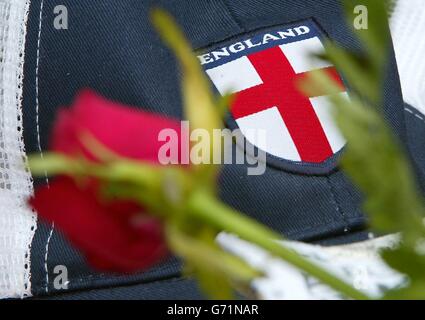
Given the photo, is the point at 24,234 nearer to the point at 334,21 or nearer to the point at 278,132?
the point at 278,132

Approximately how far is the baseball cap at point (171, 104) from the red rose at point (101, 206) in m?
Result: 0.52

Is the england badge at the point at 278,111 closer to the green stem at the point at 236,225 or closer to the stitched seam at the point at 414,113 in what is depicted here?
the stitched seam at the point at 414,113

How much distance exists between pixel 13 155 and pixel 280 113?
24 centimetres

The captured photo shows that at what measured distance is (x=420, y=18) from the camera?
3.27ft

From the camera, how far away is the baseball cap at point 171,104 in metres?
0.71

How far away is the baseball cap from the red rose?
52cm

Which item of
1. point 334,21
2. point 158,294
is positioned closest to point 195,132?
point 158,294

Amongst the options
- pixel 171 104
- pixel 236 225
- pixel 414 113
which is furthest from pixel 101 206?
pixel 414 113

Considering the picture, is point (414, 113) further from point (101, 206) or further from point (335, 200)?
point (101, 206)

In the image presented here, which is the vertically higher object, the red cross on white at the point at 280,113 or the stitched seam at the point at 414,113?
the red cross on white at the point at 280,113

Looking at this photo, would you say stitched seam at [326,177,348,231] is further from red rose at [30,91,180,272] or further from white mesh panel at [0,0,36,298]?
red rose at [30,91,180,272]

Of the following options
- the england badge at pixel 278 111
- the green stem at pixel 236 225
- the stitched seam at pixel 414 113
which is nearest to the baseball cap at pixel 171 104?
the england badge at pixel 278 111

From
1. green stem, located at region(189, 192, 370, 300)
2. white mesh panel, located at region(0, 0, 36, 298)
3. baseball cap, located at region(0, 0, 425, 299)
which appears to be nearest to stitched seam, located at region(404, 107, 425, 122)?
baseball cap, located at region(0, 0, 425, 299)

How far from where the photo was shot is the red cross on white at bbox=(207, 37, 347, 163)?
2.36 feet
